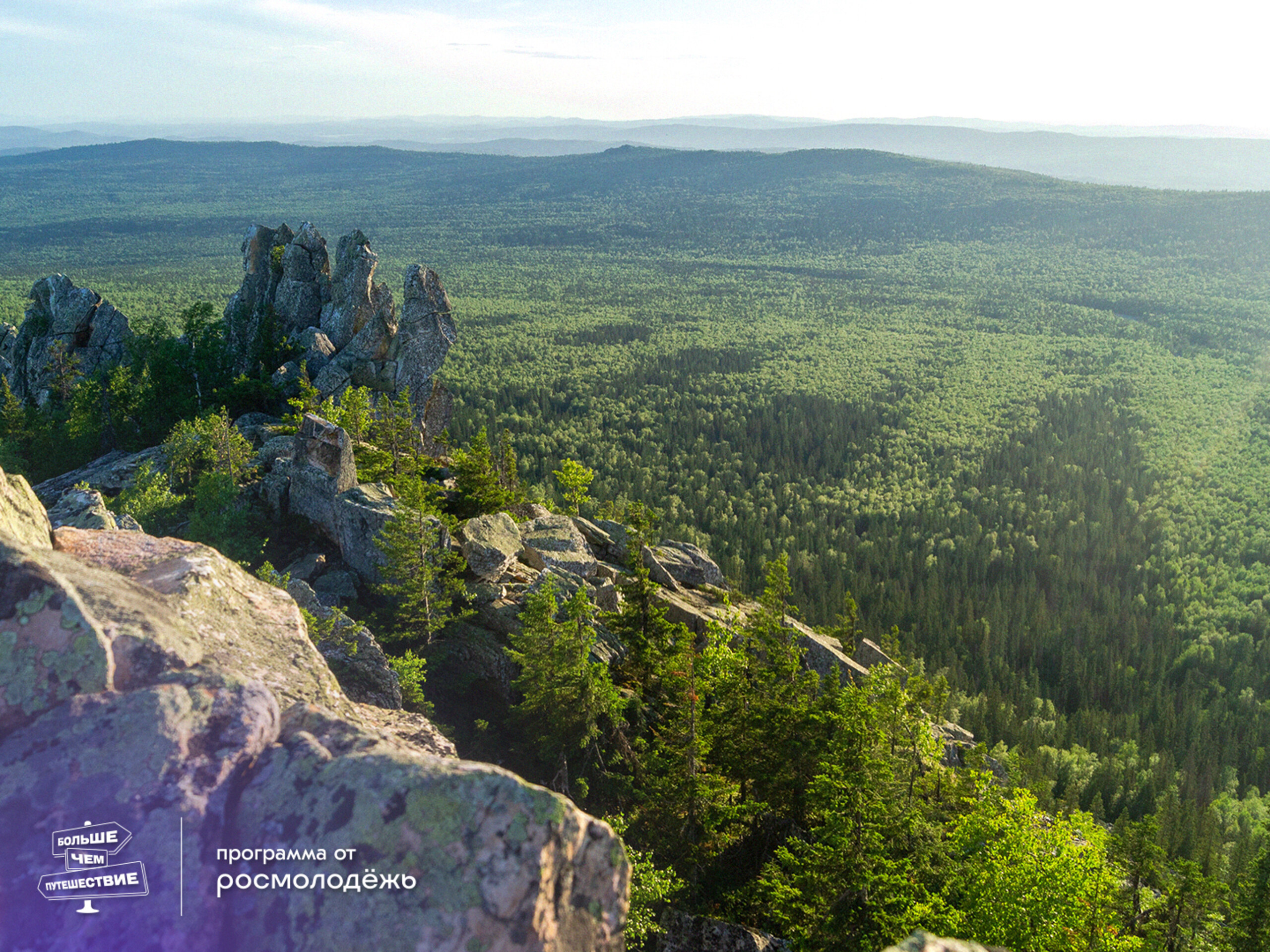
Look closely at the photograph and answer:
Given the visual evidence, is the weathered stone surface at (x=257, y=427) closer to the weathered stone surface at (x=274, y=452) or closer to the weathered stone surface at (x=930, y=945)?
the weathered stone surface at (x=274, y=452)

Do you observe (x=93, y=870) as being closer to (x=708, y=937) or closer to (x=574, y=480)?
(x=708, y=937)

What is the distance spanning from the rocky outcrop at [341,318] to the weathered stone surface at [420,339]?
55 mm

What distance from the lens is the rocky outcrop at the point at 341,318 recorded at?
5791cm

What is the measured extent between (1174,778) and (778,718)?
50514 mm

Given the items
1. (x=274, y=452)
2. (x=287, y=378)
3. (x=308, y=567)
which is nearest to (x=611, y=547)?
(x=308, y=567)

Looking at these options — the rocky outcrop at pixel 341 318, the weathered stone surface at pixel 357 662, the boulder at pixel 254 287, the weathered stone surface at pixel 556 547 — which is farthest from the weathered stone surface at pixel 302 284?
the weathered stone surface at pixel 357 662

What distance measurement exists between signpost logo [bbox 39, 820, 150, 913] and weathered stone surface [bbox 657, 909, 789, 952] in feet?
60.6

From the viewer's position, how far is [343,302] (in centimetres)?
6103

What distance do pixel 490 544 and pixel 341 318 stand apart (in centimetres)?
3457

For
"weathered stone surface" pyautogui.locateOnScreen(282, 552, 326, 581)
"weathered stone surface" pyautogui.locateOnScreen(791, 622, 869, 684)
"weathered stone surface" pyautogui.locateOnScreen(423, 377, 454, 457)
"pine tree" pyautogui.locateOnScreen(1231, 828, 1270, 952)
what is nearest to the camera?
"pine tree" pyautogui.locateOnScreen(1231, 828, 1270, 952)

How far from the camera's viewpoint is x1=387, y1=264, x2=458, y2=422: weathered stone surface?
58125 millimetres

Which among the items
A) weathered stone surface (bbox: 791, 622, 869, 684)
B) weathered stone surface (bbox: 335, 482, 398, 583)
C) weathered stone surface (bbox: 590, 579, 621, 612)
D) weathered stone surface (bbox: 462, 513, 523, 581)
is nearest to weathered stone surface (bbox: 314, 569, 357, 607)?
weathered stone surface (bbox: 335, 482, 398, 583)

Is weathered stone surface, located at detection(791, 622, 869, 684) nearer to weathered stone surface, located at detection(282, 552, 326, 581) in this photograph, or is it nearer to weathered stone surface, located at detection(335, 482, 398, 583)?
weathered stone surface, located at detection(335, 482, 398, 583)

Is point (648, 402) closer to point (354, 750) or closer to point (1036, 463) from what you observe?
point (1036, 463)
